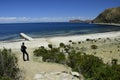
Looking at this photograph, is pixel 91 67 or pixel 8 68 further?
pixel 91 67

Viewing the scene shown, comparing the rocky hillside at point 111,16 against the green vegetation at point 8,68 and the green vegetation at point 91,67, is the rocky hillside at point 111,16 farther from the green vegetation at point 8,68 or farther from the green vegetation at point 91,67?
the green vegetation at point 8,68

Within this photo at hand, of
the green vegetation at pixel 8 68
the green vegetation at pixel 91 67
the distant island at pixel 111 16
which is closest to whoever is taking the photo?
the green vegetation at pixel 91 67

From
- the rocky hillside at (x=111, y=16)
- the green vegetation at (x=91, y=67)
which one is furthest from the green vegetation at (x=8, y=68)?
the rocky hillside at (x=111, y=16)

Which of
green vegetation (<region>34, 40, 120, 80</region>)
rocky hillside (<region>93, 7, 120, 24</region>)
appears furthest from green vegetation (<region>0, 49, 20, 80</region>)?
rocky hillside (<region>93, 7, 120, 24</region>)

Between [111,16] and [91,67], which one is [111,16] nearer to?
[111,16]

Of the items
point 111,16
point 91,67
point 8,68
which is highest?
point 111,16

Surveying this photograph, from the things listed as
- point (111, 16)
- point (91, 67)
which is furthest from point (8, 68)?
point (111, 16)

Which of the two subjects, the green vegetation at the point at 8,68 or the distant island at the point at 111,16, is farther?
the distant island at the point at 111,16

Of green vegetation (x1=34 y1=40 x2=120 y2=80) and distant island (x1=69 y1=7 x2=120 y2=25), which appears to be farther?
distant island (x1=69 y1=7 x2=120 y2=25)

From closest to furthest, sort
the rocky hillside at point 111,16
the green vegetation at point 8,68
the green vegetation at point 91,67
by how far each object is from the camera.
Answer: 1. the green vegetation at point 91,67
2. the green vegetation at point 8,68
3. the rocky hillside at point 111,16

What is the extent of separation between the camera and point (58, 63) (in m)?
16.4

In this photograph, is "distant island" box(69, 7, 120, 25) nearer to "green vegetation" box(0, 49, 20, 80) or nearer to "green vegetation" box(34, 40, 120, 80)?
"green vegetation" box(34, 40, 120, 80)

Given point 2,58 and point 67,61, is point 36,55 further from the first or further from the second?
point 2,58

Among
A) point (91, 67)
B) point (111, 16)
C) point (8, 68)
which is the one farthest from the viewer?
point (111, 16)
